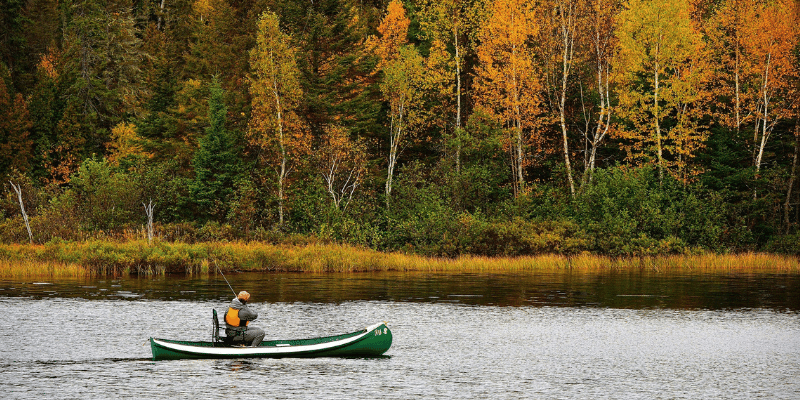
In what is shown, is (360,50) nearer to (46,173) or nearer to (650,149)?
(650,149)

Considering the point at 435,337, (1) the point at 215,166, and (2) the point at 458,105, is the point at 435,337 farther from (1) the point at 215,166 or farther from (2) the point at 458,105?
(2) the point at 458,105

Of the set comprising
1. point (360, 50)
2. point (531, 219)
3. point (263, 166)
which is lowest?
point (531, 219)

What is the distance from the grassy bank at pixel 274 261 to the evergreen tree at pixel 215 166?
32.6 ft

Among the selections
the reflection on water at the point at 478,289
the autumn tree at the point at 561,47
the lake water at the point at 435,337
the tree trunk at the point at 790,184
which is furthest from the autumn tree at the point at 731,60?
the lake water at the point at 435,337

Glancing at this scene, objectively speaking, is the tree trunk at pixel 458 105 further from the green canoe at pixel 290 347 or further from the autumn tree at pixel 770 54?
the green canoe at pixel 290 347

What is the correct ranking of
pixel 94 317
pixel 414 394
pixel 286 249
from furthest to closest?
pixel 286 249
pixel 94 317
pixel 414 394

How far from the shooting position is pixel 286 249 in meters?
55.5

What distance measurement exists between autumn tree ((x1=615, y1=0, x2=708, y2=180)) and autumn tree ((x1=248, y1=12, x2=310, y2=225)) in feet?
77.9

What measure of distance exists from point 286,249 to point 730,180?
31.6 m

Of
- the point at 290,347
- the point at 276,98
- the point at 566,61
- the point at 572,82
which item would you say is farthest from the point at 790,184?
the point at 290,347

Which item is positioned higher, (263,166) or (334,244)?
(263,166)

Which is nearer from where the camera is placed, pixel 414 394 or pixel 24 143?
pixel 414 394

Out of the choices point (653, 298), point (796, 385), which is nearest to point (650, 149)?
point (653, 298)

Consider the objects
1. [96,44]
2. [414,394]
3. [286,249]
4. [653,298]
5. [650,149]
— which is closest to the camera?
[414,394]
